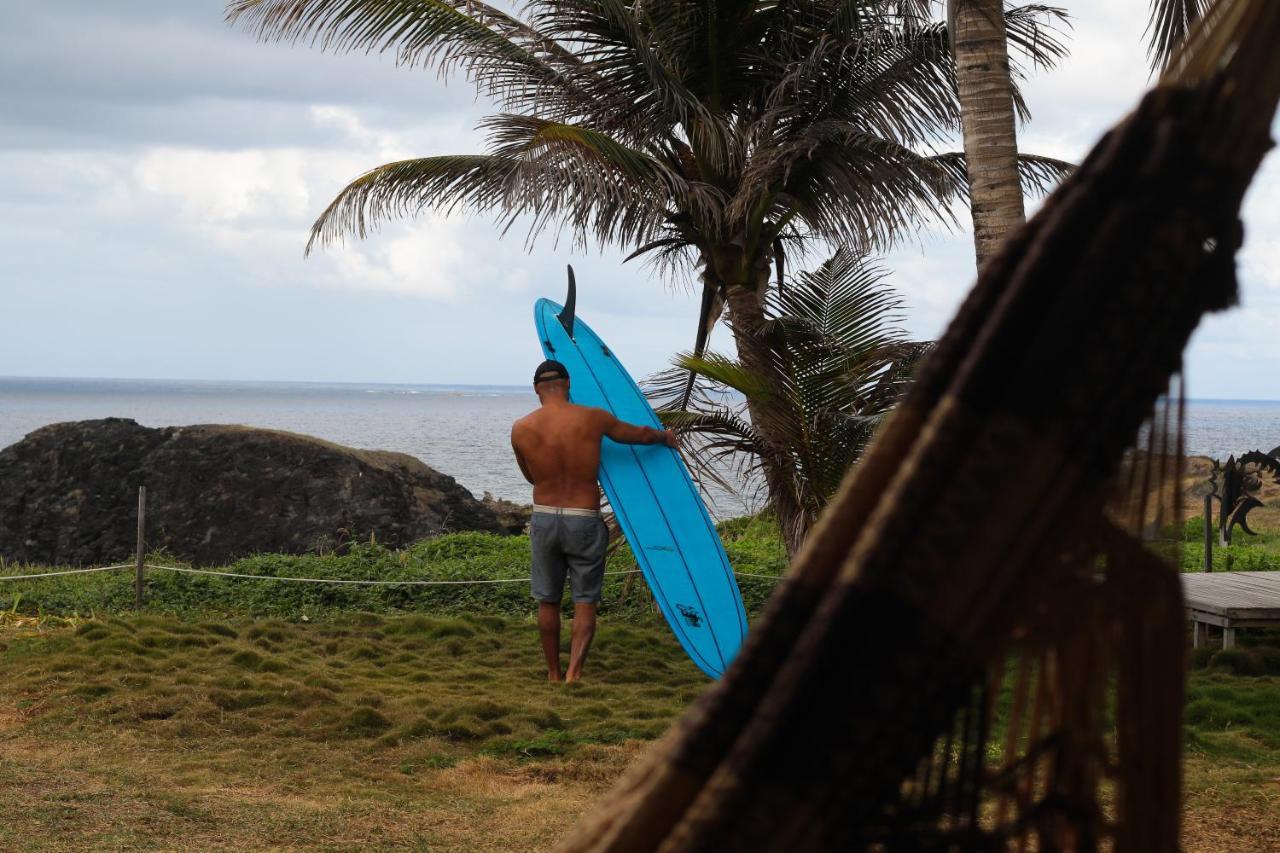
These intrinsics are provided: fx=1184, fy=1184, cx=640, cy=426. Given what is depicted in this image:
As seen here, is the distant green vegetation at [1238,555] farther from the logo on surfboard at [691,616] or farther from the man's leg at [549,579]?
the man's leg at [549,579]

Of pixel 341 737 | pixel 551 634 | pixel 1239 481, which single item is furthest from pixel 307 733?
pixel 1239 481

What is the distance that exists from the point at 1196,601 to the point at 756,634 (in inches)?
306

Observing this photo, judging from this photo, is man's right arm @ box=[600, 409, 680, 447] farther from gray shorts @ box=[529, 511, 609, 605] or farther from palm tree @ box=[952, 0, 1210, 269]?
palm tree @ box=[952, 0, 1210, 269]

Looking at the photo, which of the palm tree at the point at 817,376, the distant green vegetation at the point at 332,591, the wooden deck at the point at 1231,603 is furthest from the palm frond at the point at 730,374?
the wooden deck at the point at 1231,603

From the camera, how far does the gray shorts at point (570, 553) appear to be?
7.23 m

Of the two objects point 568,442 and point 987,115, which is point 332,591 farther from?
point 987,115

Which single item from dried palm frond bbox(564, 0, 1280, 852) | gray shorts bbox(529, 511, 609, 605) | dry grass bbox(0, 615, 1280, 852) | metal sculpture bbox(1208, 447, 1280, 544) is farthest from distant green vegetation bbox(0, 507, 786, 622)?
dried palm frond bbox(564, 0, 1280, 852)

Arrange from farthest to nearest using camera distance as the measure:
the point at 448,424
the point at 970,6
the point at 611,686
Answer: the point at 448,424, the point at 611,686, the point at 970,6

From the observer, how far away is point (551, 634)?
7.25 meters

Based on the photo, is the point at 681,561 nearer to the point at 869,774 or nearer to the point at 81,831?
the point at 81,831

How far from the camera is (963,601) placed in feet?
3.24

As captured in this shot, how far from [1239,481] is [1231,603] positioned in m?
3.66

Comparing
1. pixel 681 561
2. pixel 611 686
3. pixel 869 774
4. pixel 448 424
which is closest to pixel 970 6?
pixel 681 561

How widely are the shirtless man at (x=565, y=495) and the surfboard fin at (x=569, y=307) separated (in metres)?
0.63
